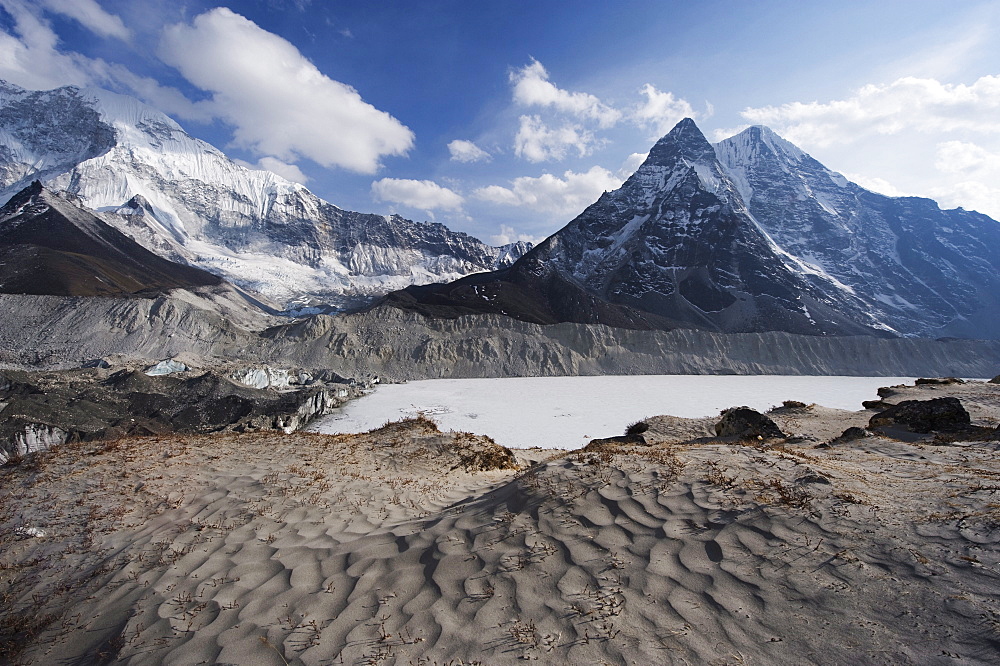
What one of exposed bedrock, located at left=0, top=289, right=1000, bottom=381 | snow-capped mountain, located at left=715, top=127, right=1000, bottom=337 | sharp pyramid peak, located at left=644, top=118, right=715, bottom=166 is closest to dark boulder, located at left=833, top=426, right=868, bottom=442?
exposed bedrock, located at left=0, top=289, right=1000, bottom=381

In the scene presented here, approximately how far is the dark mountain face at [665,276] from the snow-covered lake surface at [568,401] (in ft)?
81.2

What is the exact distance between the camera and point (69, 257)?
75188 mm

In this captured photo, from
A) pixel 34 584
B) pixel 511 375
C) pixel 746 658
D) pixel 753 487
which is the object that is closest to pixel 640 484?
pixel 753 487

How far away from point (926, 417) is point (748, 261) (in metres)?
104

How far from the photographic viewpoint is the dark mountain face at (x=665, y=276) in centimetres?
8369

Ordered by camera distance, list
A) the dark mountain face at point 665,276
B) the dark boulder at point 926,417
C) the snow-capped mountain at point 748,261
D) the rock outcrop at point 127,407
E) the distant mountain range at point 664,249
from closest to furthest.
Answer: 1. the dark boulder at point 926,417
2. the rock outcrop at point 127,407
3. the dark mountain face at point 665,276
4. the distant mountain range at point 664,249
5. the snow-capped mountain at point 748,261

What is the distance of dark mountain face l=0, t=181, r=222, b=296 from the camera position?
63219mm

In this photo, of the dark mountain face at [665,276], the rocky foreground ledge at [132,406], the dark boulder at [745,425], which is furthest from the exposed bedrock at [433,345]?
the dark boulder at [745,425]

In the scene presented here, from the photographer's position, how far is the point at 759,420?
42.4 feet

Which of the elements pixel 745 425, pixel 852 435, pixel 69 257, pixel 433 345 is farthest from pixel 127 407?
pixel 69 257

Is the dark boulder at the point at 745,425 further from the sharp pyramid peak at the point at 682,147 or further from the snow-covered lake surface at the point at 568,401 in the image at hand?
the sharp pyramid peak at the point at 682,147

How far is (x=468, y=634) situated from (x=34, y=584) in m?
5.18

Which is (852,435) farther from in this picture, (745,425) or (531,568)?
(531,568)

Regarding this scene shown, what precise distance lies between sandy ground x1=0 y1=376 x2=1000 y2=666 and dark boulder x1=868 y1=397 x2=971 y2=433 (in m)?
8.69
